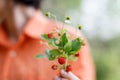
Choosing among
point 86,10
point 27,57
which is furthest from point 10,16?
point 86,10

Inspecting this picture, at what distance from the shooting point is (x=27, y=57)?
281cm

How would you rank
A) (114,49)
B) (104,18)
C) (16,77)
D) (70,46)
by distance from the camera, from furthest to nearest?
(104,18), (114,49), (16,77), (70,46)

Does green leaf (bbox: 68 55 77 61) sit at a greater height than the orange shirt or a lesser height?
lesser

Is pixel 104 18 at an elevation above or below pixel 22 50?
above

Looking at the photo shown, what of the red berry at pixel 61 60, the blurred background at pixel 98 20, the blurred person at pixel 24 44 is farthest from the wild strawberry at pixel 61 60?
the blurred background at pixel 98 20

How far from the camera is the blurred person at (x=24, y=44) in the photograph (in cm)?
272

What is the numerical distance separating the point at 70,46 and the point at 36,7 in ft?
4.15

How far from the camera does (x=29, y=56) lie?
9.21 ft

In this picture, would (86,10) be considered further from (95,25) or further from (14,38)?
(14,38)

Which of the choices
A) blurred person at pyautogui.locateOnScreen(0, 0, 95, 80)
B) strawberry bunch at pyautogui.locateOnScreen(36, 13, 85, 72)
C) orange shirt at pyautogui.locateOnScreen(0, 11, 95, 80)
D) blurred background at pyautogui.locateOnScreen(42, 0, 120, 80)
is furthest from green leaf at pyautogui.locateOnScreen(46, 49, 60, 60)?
Result: blurred background at pyautogui.locateOnScreen(42, 0, 120, 80)

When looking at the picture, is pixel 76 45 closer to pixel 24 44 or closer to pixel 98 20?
pixel 24 44

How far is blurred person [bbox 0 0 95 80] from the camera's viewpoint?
2.72 metres

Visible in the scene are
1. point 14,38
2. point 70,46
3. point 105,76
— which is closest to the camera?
point 70,46

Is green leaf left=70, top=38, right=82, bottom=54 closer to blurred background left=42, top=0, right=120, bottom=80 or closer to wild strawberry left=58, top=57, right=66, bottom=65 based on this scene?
wild strawberry left=58, top=57, right=66, bottom=65
